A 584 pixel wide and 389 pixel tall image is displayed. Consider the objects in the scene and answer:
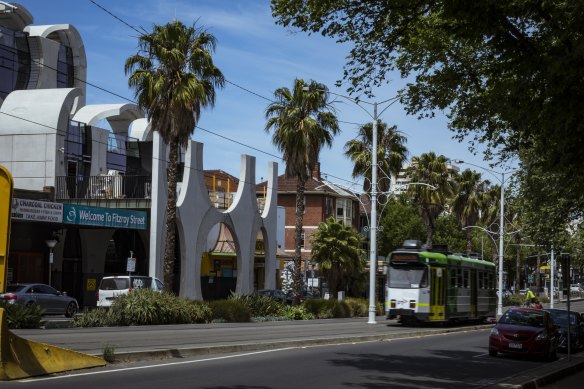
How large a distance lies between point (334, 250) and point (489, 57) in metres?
41.4

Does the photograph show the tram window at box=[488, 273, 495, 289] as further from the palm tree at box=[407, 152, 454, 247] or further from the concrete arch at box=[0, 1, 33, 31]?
the concrete arch at box=[0, 1, 33, 31]

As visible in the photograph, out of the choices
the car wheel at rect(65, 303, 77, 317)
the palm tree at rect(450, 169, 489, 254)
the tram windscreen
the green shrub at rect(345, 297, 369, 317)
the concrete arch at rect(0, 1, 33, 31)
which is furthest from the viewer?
the palm tree at rect(450, 169, 489, 254)

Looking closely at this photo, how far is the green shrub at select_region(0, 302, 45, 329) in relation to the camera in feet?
82.4

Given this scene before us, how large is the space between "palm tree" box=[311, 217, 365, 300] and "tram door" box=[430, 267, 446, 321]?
20.0 meters

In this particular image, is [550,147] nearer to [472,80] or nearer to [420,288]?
[472,80]

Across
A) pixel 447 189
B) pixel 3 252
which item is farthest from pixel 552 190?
pixel 447 189

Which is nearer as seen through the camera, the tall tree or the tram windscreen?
the tall tree

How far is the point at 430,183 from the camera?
2447 inches

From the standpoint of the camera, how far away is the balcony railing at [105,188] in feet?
146

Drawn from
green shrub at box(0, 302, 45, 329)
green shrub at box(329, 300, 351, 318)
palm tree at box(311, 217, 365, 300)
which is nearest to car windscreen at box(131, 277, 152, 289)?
green shrub at box(0, 302, 45, 329)

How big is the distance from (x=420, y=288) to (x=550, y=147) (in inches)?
797

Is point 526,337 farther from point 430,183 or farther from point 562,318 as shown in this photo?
point 430,183

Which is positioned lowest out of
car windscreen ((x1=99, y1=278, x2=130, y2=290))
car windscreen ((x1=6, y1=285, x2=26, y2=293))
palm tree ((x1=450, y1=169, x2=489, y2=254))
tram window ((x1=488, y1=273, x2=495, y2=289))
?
car windscreen ((x1=6, y1=285, x2=26, y2=293))

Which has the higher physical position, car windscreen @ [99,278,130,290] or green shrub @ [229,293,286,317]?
car windscreen @ [99,278,130,290]
